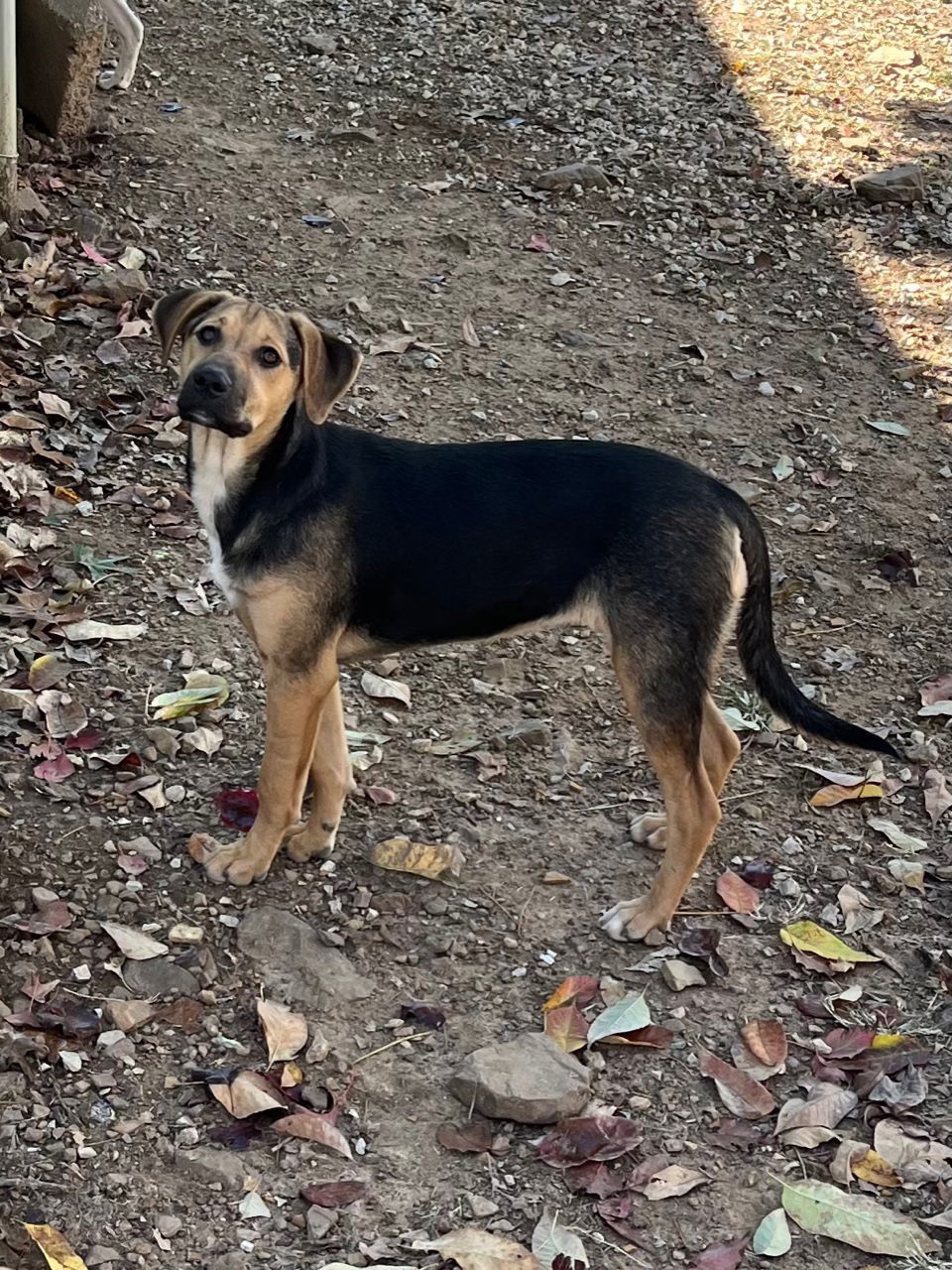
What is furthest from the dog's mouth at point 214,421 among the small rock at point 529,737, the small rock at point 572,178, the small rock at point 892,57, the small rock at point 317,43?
the small rock at point 892,57

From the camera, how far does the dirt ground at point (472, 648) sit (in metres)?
3.94

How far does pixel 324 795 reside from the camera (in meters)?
4.86

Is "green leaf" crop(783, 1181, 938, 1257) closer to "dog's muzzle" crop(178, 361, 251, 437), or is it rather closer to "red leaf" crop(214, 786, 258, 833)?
"red leaf" crop(214, 786, 258, 833)

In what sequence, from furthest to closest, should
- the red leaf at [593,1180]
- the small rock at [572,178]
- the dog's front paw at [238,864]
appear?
the small rock at [572,178]
the dog's front paw at [238,864]
the red leaf at [593,1180]

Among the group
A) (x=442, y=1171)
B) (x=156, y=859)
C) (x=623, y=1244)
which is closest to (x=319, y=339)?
(x=156, y=859)

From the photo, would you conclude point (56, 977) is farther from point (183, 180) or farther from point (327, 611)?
point (183, 180)

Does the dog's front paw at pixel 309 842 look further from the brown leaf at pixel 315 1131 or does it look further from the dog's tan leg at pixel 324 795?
the brown leaf at pixel 315 1131

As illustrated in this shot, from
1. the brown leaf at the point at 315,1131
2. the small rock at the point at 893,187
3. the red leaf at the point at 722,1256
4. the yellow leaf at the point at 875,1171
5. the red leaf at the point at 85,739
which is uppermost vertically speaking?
the small rock at the point at 893,187

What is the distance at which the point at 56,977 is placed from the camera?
14.0ft

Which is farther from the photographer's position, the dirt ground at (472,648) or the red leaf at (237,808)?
the red leaf at (237,808)

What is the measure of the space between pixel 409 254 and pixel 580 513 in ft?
15.5

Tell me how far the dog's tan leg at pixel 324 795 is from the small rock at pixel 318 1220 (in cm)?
137

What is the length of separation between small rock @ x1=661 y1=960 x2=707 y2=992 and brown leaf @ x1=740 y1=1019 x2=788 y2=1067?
0.21 metres

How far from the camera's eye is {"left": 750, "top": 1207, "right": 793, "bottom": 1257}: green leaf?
12.2ft
